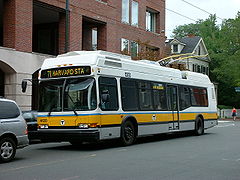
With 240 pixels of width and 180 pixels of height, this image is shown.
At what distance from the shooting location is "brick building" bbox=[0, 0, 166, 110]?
71.9 feet

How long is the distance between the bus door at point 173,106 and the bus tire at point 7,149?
8.54 meters

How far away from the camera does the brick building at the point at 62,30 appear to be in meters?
21.9

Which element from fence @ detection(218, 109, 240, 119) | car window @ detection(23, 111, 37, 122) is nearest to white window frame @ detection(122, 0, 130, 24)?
car window @ detection(23, 111, 37, 122)

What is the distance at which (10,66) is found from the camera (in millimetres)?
21406

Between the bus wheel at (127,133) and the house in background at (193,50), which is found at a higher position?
the house in background at (193,50)

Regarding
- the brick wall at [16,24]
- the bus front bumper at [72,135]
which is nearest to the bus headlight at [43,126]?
the bus front bumper at [72,135]

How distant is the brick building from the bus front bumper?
6.40m

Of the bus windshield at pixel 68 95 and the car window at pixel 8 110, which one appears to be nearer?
the car window at pixel 8 110

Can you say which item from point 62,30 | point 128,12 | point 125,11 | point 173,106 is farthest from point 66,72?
point 128,12

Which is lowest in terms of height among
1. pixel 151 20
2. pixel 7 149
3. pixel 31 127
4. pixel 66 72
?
pixel 7 149

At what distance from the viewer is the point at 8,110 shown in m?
11.4

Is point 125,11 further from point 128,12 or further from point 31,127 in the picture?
point 31,127

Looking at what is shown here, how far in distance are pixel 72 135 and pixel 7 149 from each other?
2718 millimetres

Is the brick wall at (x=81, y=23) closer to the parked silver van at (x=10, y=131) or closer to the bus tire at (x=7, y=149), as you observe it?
the parked silver van at (x=10, y=131)
